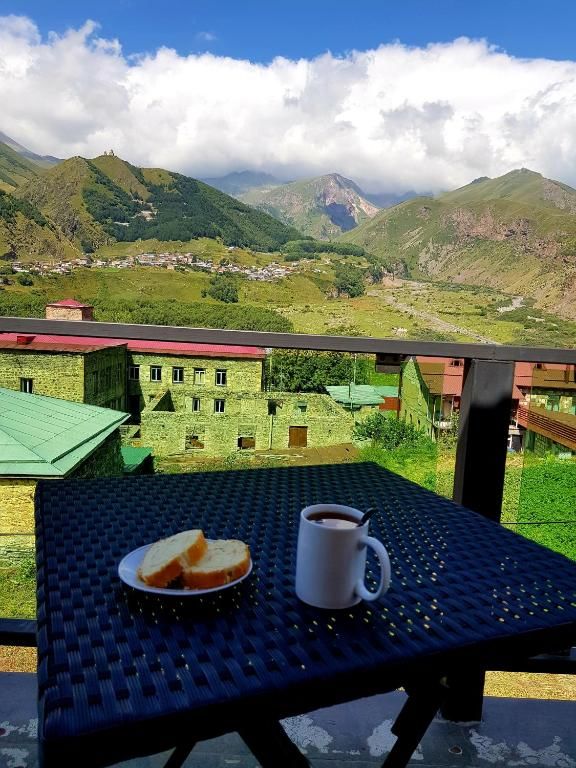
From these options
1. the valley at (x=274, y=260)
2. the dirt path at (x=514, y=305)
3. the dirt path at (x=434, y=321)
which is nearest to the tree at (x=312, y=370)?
the valley at (x=274, y=260)

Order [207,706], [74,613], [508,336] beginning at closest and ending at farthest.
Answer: [207,706] → [74,613] → [508,336]

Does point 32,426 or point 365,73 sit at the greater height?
point 365,73

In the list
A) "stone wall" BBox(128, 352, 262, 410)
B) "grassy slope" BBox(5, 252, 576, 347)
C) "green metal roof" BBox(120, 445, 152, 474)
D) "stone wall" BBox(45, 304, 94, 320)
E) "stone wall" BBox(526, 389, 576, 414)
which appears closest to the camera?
"stone wall" BBox(45, 304, 94, 320)

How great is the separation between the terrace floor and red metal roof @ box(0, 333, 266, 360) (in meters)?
0.90

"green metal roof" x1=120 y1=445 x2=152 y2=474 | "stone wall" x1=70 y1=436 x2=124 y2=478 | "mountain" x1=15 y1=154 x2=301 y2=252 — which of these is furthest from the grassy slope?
"stone wall" x1=70 y1=436 x2=124 y2=478

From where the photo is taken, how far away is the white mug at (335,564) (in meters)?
0.75

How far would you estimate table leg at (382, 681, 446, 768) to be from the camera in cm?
84

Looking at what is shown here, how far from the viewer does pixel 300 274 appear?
2009 centimetres

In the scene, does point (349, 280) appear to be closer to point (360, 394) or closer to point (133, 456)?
point (360, 394)

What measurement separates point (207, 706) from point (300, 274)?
1986 centimetres

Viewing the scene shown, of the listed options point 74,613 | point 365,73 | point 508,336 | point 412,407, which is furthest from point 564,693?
point 365,73

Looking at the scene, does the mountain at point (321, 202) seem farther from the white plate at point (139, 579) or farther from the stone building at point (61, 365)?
the white plate at point (139, 579)

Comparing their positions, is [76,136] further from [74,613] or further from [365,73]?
[74,613]

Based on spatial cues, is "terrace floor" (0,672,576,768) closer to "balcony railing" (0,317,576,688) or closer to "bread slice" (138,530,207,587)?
"balcony railing" (0,317,576,688)
